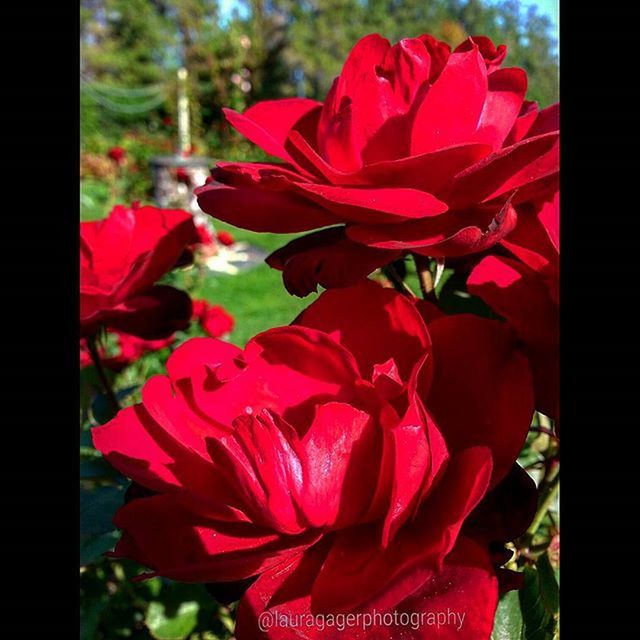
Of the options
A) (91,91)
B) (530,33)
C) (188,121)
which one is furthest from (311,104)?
(91,91)

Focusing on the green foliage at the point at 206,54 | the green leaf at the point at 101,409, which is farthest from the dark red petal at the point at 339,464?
the green foliage at the point at 206,54

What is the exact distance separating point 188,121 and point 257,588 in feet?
31.8

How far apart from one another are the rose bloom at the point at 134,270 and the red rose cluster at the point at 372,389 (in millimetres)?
124

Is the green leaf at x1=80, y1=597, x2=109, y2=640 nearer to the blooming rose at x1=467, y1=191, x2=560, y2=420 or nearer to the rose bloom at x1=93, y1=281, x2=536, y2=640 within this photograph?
the rose bloom at x1=93, y1=281, x2=536, y2=640

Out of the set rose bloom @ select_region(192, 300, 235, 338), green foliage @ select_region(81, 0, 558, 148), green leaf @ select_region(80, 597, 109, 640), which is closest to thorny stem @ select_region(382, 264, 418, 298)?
green leaf @ select_region(80, 597, 109, 640)

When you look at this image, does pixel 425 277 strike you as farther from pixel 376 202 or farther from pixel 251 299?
pixel 251 299

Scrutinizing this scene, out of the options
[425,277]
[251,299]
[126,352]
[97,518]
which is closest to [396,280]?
[425,277]

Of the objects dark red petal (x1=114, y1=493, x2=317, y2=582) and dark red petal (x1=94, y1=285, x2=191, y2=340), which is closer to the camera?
dark red petal (x1=114, y1=493, x2=317, y2=582)

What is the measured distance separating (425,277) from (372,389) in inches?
4.7

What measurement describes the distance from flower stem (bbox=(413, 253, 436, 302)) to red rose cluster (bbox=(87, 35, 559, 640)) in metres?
0.04

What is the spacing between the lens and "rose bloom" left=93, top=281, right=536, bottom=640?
30cm

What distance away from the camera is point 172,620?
806 millimetres

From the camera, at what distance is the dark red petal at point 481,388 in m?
0.32

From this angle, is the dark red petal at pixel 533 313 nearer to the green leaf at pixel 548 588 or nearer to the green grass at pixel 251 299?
the green leaf at pixel 548 588
